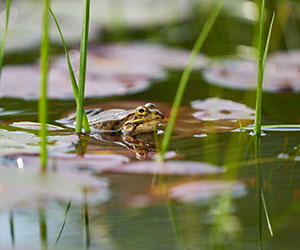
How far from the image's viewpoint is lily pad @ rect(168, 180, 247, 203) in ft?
4.02

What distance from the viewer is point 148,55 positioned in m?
3.17

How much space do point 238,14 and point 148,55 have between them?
4.49ft

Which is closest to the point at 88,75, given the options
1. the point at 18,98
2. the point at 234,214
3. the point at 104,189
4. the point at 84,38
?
the point at 18,98

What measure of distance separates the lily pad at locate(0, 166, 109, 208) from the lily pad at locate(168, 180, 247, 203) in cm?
17

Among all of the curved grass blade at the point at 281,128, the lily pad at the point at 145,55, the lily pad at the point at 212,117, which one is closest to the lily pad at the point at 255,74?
the lily pad at the point at 145,55

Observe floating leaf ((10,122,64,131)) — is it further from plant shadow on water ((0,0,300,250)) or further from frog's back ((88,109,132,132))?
frog's back ((88,109,132,132))

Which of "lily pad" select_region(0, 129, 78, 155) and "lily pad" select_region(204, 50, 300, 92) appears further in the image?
"lily pad" select_region(204, 50, 300, 92)

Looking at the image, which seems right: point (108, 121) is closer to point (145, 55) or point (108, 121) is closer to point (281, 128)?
point (281, 128)

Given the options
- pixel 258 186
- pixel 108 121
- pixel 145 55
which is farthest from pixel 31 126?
pixel 145 55

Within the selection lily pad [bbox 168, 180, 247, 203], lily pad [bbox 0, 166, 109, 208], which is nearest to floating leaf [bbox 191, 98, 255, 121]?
lily pad [bbox 168, 180, 247, 203]

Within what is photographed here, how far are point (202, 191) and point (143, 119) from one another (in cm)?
67

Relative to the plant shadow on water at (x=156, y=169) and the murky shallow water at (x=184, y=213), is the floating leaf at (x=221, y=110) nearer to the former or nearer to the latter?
the plant shadow on water at (x=156, y=169)

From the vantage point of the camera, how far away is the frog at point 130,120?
1.87 metres

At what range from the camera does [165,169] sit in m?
1.34
